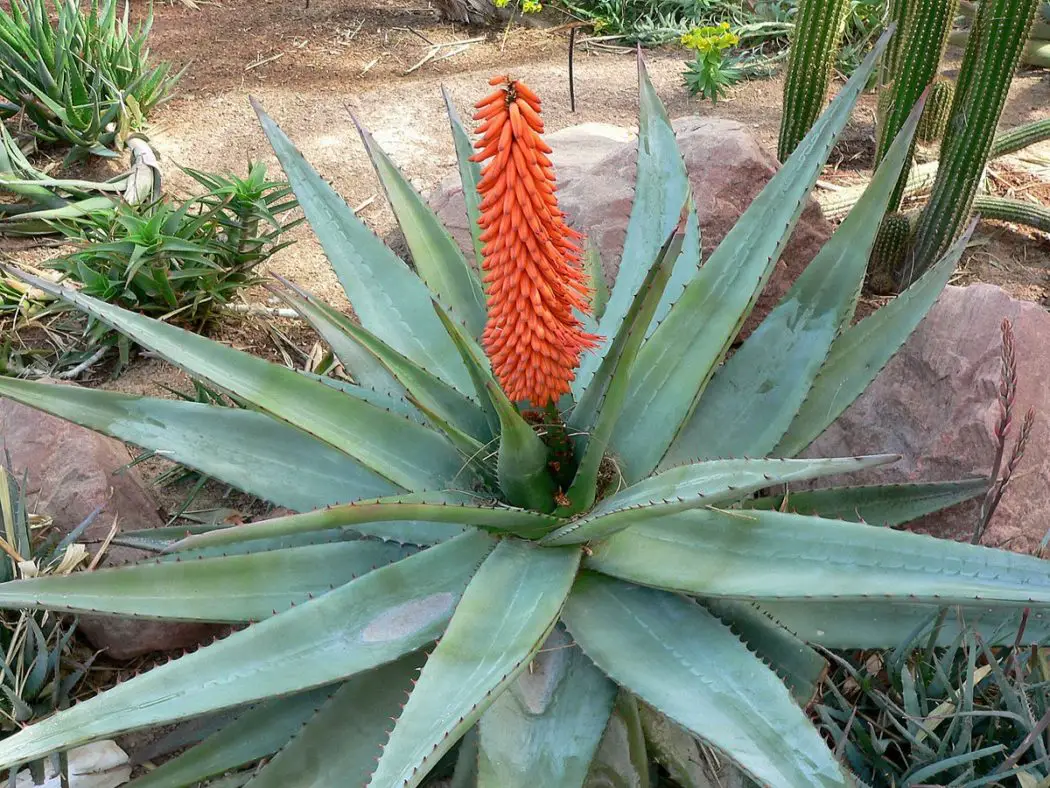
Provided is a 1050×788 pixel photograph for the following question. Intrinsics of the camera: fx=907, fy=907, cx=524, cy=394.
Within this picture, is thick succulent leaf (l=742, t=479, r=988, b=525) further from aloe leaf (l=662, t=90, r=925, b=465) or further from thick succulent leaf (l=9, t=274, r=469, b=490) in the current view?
thick succulent leaf (l=9, t=274, r=469, b=490)

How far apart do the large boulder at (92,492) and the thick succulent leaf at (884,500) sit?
1.46 meters

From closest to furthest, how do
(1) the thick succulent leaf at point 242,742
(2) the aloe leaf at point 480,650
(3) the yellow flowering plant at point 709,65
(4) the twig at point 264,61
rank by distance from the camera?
(2) the aloe leaf at point 480,650, (1) the thick succulent leaf at point 242,742, (3) the yellow flowering plant at point 709,65, (4) the twig at point 264,61

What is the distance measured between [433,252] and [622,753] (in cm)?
107

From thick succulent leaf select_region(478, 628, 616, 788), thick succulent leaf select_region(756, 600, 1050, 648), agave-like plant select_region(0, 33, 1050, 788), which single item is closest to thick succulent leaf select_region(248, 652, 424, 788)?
agave-like plant select_region(0, 33, 1050, 788)

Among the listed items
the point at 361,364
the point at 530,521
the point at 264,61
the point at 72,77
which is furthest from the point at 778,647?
the point at 264,61

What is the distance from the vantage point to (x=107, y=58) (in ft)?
14.8

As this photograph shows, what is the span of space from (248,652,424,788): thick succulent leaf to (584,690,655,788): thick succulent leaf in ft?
1.17

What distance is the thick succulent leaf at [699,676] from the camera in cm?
123

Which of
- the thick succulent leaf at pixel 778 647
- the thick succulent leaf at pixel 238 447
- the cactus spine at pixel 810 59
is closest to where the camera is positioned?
the thick succulent leaf at pixel 778 647

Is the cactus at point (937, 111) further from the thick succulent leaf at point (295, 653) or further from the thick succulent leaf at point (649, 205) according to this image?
the thick succulent leaf at point (295, 653)

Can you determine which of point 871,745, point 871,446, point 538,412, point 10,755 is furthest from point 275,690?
point 871,446

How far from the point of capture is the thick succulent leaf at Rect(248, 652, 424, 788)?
61.1 inches

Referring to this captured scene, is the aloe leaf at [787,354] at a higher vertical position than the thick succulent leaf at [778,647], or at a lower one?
higher

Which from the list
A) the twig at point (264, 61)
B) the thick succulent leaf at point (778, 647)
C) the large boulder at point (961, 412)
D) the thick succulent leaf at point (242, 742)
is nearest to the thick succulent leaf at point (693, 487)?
the thick succulent leaf at point (778, 647)
